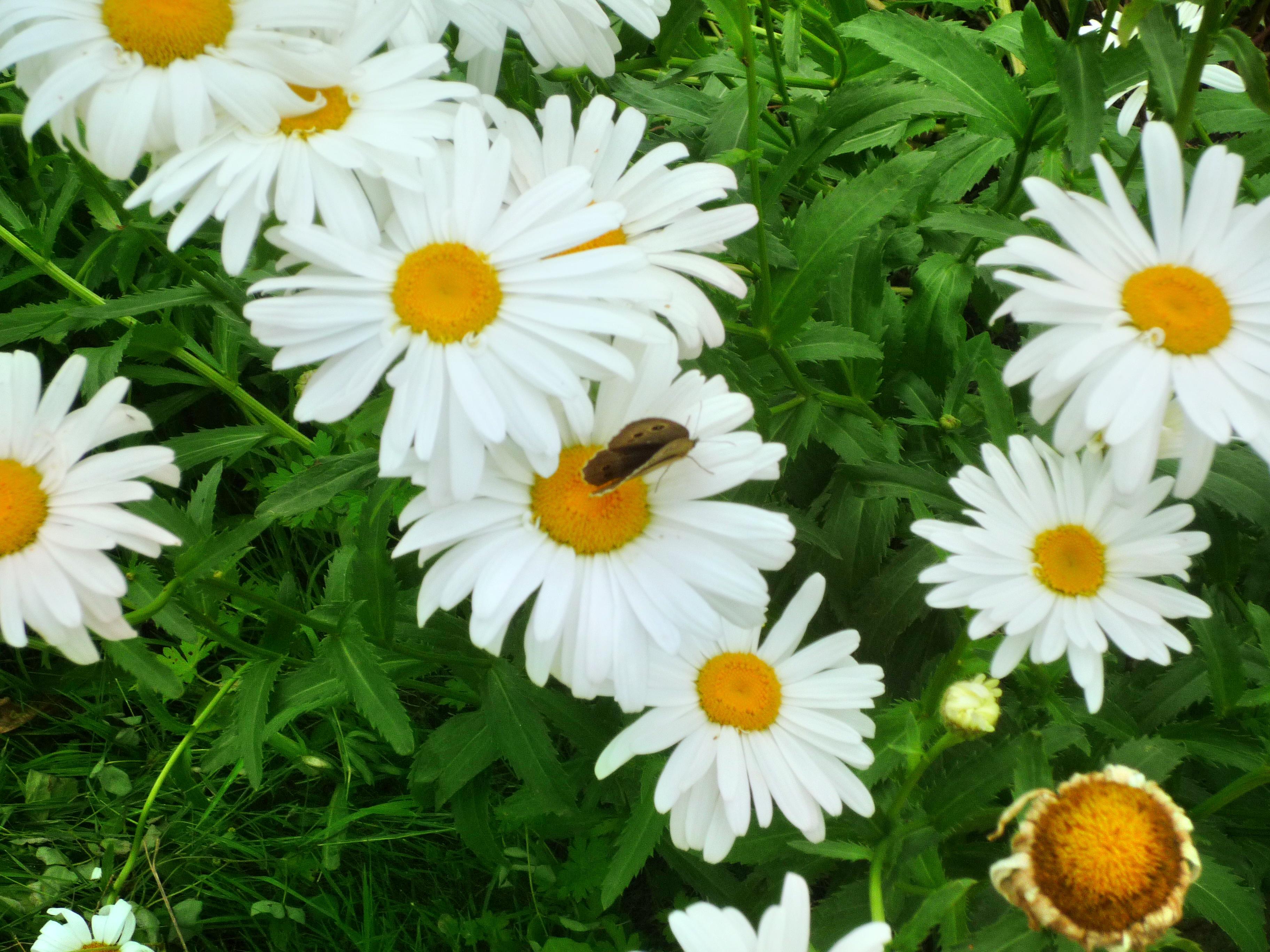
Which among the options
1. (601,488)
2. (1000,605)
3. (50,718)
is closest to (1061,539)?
(1000,605)

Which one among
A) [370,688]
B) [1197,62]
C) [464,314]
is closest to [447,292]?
[464,314]

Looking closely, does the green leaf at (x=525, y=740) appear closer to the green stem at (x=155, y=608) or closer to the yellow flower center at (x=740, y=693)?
the yellow flower center at (x=740, y=693)

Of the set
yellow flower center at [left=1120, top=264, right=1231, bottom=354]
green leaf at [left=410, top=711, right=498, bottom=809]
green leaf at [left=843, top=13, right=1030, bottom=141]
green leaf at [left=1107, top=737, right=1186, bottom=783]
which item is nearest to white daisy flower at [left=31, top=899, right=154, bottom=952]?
green leaf at [left=410, top=711, right=498, bottom=809]

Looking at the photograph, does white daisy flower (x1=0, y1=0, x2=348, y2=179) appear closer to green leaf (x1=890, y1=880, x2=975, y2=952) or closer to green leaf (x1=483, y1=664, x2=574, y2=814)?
green leaf (x1=483, y1=664, x2=574, y2=814)

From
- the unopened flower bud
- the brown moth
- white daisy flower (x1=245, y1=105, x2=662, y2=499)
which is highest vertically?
white daisy flower (x1=245, y1=105, x2=662, y2=499)

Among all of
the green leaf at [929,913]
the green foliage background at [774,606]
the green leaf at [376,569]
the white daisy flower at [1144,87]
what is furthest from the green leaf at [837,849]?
the white daisy flower at [1144,87]
